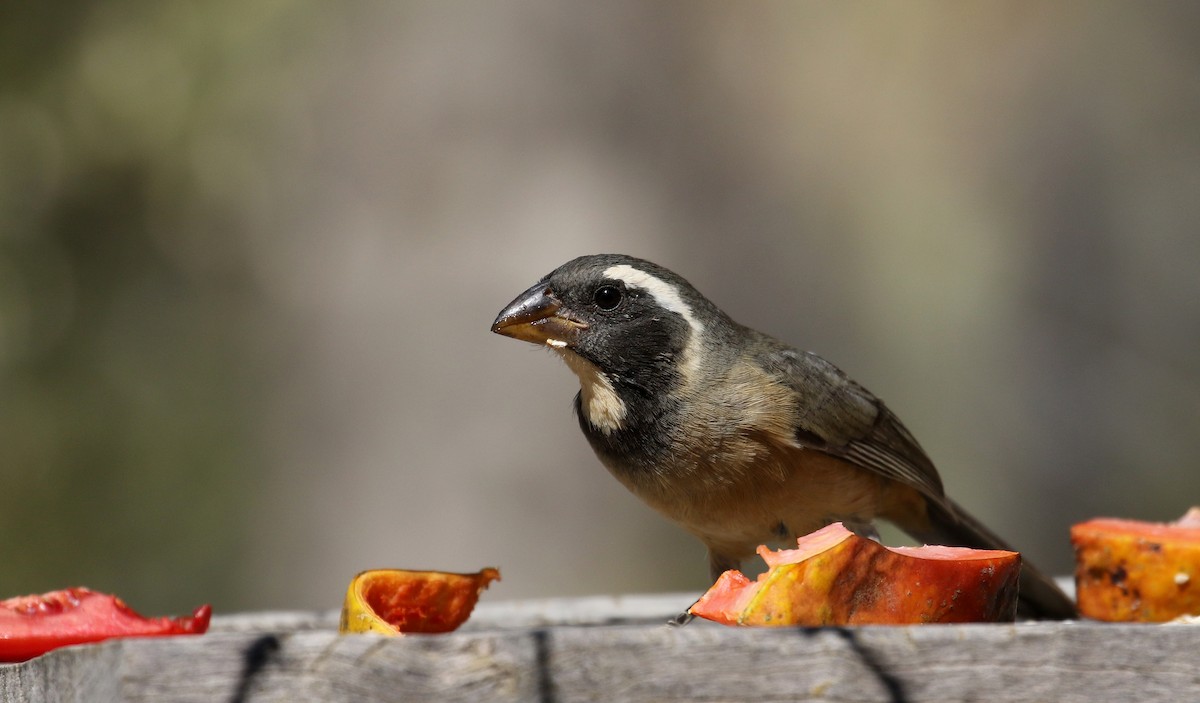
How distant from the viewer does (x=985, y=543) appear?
468 centimetres

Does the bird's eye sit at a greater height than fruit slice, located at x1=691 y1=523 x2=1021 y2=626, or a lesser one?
greater

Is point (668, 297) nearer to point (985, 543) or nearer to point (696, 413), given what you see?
point (696, 413)

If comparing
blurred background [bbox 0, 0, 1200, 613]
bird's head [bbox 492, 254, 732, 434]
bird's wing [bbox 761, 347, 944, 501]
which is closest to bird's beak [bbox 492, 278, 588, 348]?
bird's head [bbox 492, 254, 732, 434]

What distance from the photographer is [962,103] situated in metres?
10.4

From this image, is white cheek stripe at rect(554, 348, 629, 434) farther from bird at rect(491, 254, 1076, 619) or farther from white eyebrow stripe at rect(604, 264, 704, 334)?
white eyebrow stripe at rect(604, 264, 704, 334)

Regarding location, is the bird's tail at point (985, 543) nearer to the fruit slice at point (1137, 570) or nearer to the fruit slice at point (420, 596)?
the fruit slice at point (1137, 570)

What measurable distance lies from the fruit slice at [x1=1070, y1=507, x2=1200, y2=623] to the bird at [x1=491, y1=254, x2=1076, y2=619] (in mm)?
285

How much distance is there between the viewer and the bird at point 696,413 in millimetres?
3859

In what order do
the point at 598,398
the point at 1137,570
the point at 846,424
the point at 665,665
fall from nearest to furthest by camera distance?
the point at 665,665
the point at 1137,570
the point at 598,398
the point at 846,424

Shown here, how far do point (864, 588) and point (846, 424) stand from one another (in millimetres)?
1849

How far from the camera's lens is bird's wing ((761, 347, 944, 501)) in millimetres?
4098

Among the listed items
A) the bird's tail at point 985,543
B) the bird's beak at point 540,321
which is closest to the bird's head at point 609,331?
the bird's beak at point 540,321

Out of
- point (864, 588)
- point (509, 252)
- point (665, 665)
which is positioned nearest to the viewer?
point (665, 665)

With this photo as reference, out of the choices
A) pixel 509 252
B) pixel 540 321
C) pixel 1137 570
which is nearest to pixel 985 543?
pixel 1137 570
